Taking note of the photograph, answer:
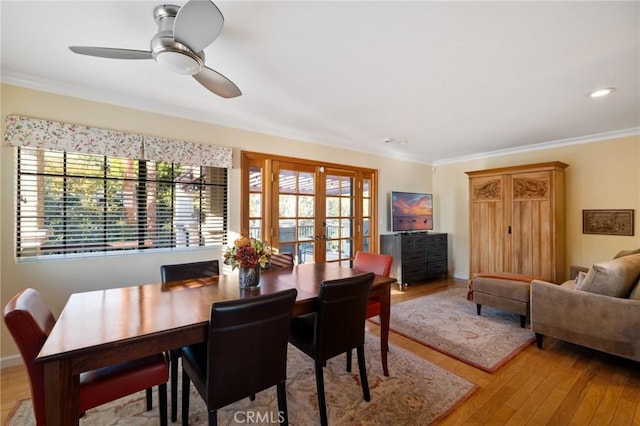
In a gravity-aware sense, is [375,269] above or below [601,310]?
above

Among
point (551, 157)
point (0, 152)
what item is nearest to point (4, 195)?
point (0, 152)

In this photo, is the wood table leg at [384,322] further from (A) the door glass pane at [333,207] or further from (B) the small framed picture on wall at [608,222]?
(B) the small framed picture on wall at [608,222]

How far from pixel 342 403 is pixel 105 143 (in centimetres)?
303

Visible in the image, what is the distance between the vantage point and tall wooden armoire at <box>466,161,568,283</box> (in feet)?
13.3

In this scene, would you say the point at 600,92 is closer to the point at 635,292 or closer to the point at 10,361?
the point at 635,292

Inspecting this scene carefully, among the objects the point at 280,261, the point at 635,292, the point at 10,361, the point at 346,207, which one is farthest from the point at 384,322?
the point at 10,361

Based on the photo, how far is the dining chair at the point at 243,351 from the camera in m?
1.31

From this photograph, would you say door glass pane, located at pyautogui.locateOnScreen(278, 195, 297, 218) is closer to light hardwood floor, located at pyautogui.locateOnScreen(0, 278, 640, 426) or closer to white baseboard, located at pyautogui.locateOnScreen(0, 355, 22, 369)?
light hardwood floor, located at pyautogui.locateOnScreen(0, 278, 640, 426)

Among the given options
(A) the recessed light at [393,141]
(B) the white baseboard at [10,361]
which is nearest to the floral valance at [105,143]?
(B) the white baseboard at [10,361]

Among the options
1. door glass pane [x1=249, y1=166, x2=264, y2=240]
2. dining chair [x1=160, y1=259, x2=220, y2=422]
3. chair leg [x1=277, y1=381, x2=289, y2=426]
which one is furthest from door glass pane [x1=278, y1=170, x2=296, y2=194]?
chair leg [x1=277, y1=381, x2=289, y2=426]

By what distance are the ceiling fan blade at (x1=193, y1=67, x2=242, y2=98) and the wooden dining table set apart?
1418 millimetres

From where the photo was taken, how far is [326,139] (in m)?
4.20

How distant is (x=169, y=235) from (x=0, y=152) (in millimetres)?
1432

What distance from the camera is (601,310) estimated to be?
2.31 meters
